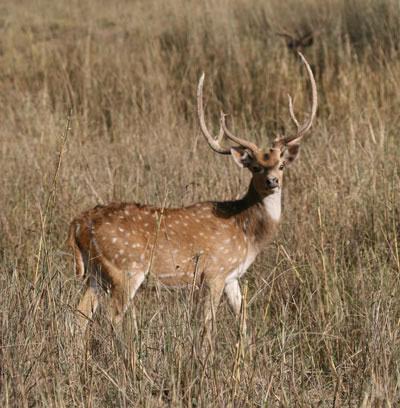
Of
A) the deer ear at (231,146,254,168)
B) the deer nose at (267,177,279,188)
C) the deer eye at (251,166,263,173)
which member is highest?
the deer ear at (231,146,254,168)

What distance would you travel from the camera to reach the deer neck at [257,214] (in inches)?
222

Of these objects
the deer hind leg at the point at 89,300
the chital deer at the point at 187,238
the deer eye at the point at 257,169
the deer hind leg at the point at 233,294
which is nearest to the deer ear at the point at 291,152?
the chital deer at the point at 187,238

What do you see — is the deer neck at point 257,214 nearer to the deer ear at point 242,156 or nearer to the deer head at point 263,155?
the deer head at point 263,155

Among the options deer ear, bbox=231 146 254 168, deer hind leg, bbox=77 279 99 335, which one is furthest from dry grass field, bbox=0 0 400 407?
deer ear, bbox=231 146 254 168

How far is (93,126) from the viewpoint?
909cm

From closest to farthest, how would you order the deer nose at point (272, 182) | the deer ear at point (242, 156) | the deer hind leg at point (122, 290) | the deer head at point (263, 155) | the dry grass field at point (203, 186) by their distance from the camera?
the dry grass field at point (203, 186) → the deer hind leg at point (122, 290) → the deer nose at point (272, 182) → the deer head at point (263, 155) → the deer ear at point (242, 156)

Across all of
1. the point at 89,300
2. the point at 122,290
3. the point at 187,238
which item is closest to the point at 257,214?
the point at 187,238

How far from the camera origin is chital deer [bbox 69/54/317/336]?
200 inches

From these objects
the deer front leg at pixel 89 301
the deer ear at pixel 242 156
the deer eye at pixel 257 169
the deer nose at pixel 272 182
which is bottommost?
the deer front leg at pixel 89 301

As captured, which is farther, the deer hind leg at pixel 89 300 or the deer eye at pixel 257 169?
the deer eye at pixel 257 169

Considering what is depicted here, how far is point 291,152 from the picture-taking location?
5715 millimetres

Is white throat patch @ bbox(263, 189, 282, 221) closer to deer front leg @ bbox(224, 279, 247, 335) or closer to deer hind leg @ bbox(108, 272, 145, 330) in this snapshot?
deer front leg @ bbox(224, 279, 247, 335)

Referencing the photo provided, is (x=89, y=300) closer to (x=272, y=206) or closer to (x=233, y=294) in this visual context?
(x=233, y=294)

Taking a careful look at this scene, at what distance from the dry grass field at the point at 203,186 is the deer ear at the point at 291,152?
0.39m
